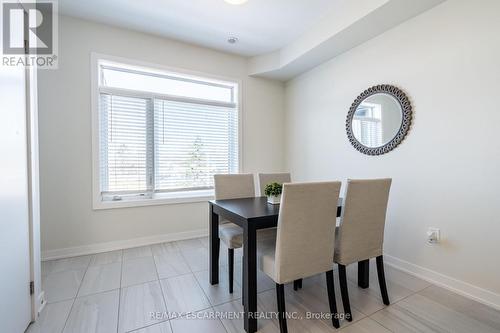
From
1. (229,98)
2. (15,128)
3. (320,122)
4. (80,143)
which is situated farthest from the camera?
(229,98)

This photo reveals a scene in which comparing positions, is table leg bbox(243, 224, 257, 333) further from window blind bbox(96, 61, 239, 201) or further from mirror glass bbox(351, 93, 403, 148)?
window blind bbox(96, 61, 239, 201)

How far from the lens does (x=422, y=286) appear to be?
201 centimetres

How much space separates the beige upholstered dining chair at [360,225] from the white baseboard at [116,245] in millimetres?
2231

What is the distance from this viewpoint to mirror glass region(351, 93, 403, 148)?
7.86 feet

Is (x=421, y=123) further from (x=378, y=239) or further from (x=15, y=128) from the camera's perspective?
(x=15, y=128)

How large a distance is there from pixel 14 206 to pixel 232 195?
160 cm

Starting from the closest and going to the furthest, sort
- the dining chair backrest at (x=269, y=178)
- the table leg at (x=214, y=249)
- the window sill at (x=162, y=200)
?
1. the table leg at (x=214, y=249)
2. the dining chair backrest at (x=269, y=178)
3. the window sill at (x=162, y=200)

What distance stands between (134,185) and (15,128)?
5.62ft

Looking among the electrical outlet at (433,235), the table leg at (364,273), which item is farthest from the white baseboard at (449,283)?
the table leg at (364,273)

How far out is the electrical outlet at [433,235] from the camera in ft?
6.78

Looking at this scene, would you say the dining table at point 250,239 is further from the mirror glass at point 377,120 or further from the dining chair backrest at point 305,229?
the mirror glass at point 377,120

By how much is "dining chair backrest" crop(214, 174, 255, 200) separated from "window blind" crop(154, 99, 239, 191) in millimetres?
1162

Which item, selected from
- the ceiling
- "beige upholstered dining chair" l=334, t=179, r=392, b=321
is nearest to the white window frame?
the ceiling

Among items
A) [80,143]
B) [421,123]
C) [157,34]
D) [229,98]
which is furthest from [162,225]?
[421,123]
